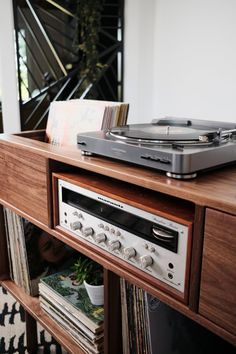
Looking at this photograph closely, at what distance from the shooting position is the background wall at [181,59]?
1948mm

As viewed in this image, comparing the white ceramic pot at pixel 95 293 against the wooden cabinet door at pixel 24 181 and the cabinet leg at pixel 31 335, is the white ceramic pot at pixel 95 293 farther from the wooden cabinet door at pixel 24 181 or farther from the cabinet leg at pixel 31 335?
the cabinet leg at pixel 31 335

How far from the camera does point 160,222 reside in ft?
2.01

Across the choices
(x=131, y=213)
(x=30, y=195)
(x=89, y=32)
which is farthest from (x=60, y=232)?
(x=89, y=32)

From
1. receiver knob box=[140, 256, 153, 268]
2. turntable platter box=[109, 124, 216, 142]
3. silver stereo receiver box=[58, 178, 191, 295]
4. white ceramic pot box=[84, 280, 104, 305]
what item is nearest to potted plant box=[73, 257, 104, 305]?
white ceramic pot box=[84, 280, 104, 305]

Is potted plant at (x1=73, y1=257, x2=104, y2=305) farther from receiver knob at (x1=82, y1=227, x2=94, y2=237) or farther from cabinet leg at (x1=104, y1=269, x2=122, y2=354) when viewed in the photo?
receiver knob at (x1=82, y1=227, x2=94, y2=237)

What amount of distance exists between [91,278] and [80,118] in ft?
1.66

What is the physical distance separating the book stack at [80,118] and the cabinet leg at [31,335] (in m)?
0.68

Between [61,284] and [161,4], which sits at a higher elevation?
[161,4]

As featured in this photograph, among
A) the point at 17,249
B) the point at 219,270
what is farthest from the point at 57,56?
the point at 219,270

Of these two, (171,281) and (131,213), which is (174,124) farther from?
(171,281)

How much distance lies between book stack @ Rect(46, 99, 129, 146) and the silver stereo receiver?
0.86 ft

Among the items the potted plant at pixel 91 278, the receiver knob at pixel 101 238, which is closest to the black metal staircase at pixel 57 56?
the potted plant at pixel 91 278

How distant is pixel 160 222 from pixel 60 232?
1.16 ft

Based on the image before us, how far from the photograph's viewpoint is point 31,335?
4.17 feet
